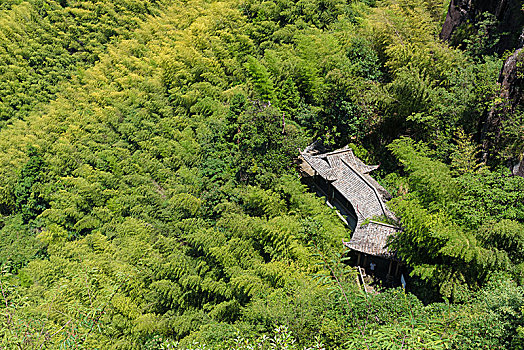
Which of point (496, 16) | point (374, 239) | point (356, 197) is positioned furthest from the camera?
point (496, 16)

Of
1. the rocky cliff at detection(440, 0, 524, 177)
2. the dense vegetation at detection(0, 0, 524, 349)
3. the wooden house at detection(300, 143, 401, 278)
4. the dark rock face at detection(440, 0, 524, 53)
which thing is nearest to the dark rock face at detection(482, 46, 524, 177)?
the rocky cliff at detection(440, 0, 524, 177)

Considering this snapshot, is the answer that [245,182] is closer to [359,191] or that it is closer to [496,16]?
[359,191]

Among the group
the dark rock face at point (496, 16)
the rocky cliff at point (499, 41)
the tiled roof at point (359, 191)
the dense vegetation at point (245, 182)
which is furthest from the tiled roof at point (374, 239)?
the dark rock face at point (496, 16)

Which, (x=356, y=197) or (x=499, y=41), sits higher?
(x=499, y=41)

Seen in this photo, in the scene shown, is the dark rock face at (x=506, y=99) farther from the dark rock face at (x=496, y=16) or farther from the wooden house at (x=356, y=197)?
the wooden house at (x=356, y=197)

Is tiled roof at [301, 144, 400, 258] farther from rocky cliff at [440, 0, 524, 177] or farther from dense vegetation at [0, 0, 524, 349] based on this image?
rocky cliff at [440, 0, 524, 177]

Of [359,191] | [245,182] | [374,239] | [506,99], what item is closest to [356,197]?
[359,191]

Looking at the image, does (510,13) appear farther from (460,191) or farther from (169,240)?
(169,240)
